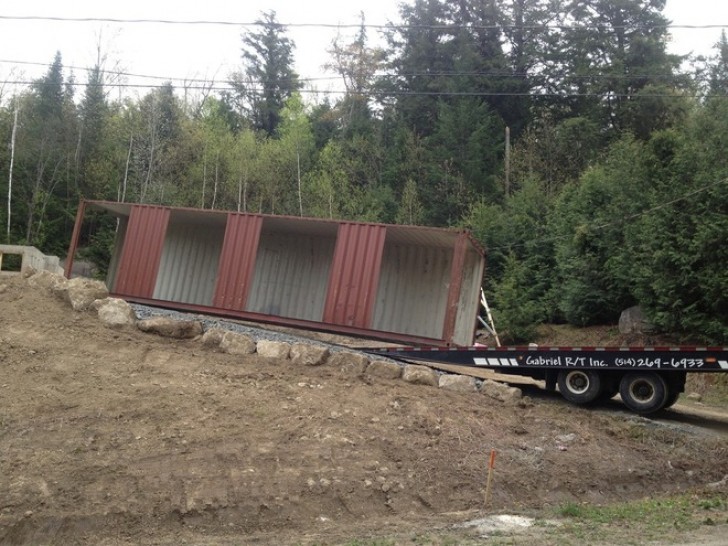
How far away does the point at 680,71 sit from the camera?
121ft

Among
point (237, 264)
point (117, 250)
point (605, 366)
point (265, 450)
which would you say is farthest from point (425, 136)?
point (265, 450)

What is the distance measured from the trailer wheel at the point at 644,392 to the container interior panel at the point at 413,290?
19.4ft

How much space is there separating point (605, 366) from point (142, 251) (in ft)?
34.2

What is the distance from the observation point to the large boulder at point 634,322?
23.0 metres

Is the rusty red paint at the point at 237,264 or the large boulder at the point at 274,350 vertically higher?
the rusty red paint at the point at 237,264

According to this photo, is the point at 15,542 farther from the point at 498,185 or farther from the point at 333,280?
the point at 498,185

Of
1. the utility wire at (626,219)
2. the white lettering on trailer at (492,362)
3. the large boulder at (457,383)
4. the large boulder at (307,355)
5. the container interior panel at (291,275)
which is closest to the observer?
the large boulder at (307,355)

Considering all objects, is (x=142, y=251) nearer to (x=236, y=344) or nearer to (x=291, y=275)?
(x=291, y=275)

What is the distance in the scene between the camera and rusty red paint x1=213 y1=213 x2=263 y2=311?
48.6 ft

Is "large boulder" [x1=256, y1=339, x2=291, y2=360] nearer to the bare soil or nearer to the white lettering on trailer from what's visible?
the bare soil

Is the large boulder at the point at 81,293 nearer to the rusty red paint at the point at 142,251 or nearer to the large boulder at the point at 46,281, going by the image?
the large boulder at the point at 46,281

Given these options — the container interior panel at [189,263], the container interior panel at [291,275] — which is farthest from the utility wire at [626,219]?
the container interior panel at [189,263]

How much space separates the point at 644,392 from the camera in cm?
1192

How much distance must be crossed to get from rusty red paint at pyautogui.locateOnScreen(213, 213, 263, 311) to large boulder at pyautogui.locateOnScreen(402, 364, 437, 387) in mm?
5062
